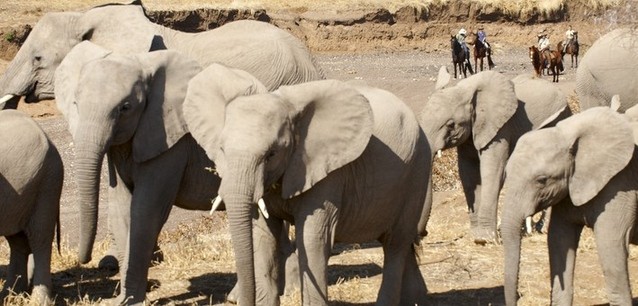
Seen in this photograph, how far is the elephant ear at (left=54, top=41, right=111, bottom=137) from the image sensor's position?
30.0 feet

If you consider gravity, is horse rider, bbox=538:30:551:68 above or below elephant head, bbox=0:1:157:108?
below

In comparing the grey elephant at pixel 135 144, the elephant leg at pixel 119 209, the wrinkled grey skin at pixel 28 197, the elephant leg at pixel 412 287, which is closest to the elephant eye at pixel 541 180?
the elephant leg at pixel 412 287

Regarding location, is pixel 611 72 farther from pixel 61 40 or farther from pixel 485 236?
pixel 61 40

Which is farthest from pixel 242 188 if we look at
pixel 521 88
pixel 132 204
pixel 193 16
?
pixel 193 16

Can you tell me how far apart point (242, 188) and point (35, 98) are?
13.5 feet

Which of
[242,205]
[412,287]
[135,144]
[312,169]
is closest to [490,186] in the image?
[412,287]

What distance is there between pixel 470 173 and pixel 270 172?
237 inches

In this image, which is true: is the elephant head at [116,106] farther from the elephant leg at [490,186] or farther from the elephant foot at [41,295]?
the elephant leg at [490,186]

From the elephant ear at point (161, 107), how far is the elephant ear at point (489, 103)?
412 cm

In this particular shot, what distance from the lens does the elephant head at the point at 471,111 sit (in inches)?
490

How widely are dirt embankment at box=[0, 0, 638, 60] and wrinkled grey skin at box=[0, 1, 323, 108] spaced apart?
25319 millimetres

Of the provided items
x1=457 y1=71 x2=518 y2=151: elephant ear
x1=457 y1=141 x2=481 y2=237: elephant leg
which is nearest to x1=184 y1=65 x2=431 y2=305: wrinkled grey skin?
x1=457 y1=71 x2=518 y2=151: elephant ear

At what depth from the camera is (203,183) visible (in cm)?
922

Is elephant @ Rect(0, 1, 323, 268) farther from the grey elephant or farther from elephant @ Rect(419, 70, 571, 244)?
elephant @ Rect(419, 70, 571, 244)
